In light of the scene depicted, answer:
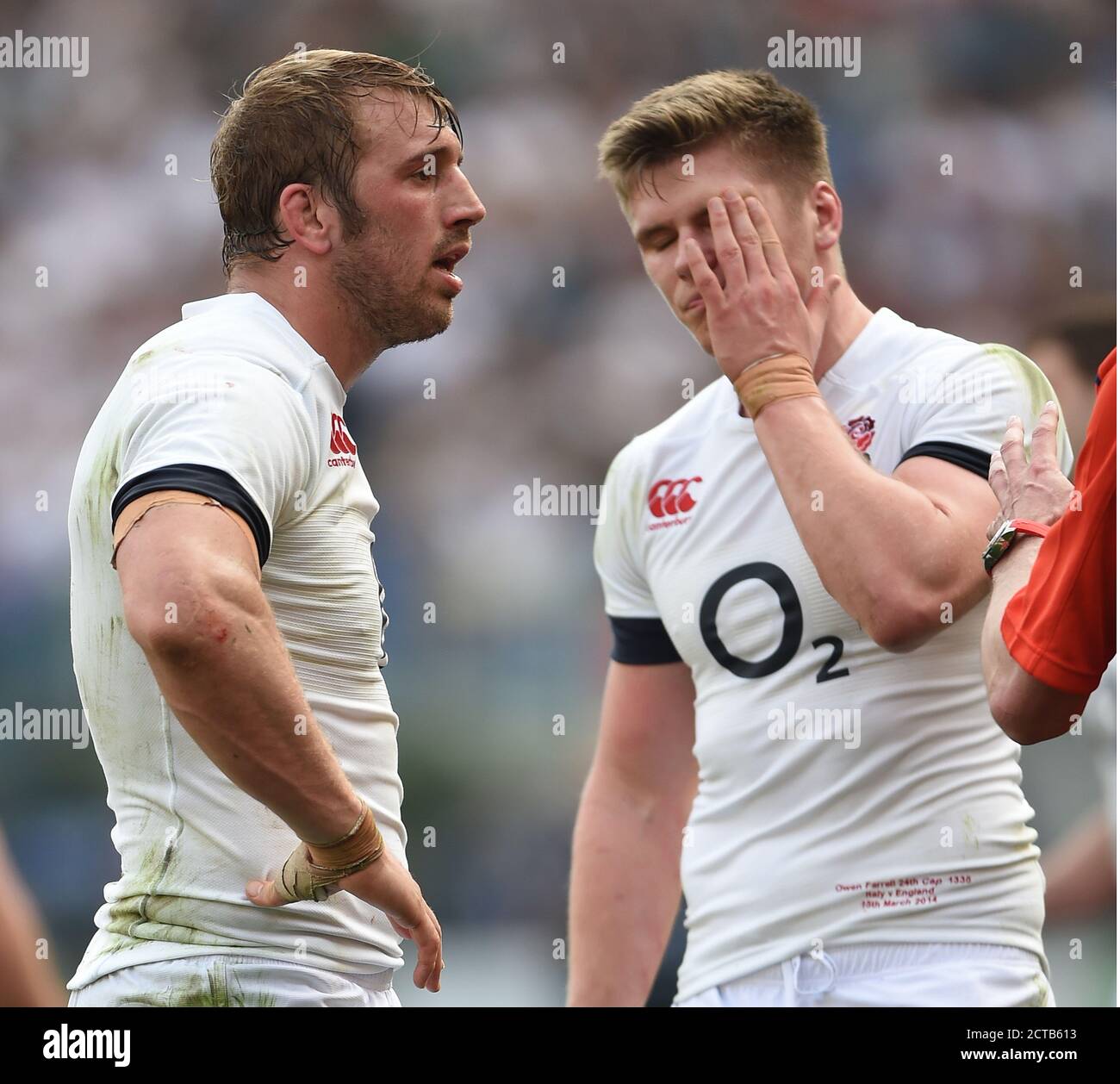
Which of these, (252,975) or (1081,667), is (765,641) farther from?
(252,975)

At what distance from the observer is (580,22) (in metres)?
5.66

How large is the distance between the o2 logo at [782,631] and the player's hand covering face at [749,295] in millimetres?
343

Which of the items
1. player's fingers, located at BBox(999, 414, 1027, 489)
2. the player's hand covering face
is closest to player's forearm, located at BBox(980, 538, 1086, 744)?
player's fingers, located at BBox(999, 414, 1027, 489)

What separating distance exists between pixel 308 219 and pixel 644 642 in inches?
41.9

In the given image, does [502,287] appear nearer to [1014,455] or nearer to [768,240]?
[768,240]

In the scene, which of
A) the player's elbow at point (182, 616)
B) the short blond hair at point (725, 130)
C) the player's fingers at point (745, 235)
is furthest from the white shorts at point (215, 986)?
the short blond hair at point (725, 130)

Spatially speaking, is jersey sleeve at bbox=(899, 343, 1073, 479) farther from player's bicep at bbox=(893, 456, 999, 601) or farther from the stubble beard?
the stubble beard

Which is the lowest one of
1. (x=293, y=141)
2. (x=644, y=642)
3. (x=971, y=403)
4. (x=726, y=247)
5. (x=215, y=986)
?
(x=215, y=986)

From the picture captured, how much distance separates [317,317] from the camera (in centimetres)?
212

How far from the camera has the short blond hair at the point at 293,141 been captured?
7.14ft

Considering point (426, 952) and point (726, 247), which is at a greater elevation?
point (726, 247)

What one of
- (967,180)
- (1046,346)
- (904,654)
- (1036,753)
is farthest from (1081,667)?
(967,180)
